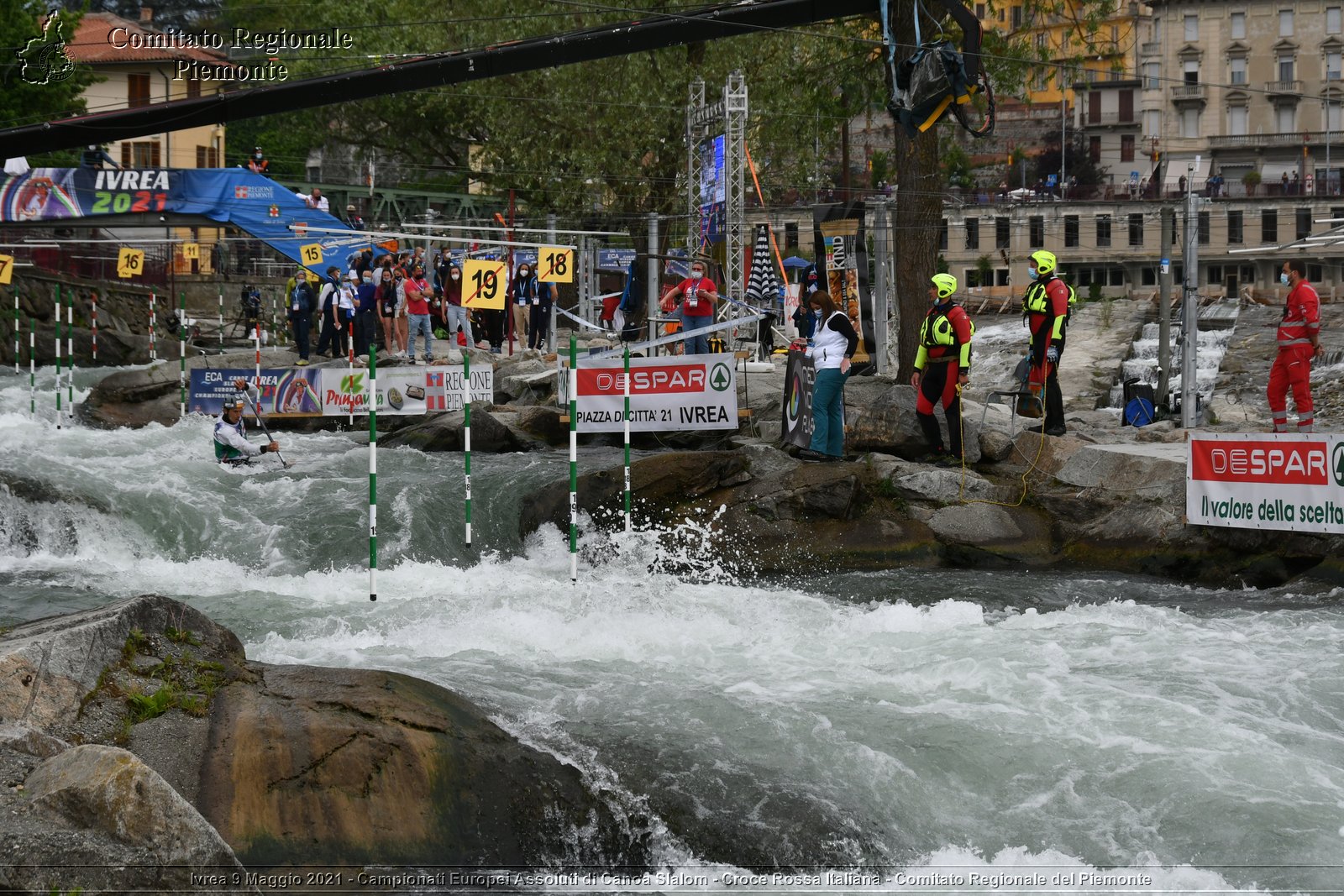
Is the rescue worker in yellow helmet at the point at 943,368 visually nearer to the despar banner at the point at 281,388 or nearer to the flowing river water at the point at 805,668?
the flowing river water at the point at 805,668

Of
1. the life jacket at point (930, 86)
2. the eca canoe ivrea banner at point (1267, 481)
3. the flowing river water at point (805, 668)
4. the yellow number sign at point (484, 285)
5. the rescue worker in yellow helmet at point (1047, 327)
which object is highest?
the life jacket at point (930, 86)

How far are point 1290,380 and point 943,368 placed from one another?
3.52 m

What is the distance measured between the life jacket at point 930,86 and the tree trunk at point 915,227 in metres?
2.60

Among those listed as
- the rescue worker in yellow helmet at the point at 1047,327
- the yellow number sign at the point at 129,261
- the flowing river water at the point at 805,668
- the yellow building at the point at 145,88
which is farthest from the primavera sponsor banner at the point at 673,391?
the yellow building at the point at 145,88

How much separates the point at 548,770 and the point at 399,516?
7899mm

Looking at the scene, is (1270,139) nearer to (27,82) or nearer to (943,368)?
(27,82)

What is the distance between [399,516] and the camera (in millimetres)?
14258

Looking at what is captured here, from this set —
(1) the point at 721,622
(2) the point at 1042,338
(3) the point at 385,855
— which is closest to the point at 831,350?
(2) the point at 1042,338

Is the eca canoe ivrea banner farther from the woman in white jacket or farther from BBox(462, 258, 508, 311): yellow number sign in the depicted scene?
BBox(462, 258, 508, 311): yellow number sign

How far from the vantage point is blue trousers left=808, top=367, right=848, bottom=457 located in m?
14.2

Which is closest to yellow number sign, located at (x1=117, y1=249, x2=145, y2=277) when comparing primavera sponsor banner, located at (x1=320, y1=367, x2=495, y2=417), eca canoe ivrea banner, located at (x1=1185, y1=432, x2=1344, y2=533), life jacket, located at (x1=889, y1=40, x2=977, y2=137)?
primavera sponsor banner, located at (x1=320, y1=367, x2=495, y2=417)

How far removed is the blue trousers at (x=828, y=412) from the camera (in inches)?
560

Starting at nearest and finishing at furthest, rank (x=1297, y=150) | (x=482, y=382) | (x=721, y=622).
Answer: (x=721, y=622)
(x=482, y=382)
(x=1297, y=150)

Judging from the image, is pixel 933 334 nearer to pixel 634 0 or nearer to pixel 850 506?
pixel 850 506
